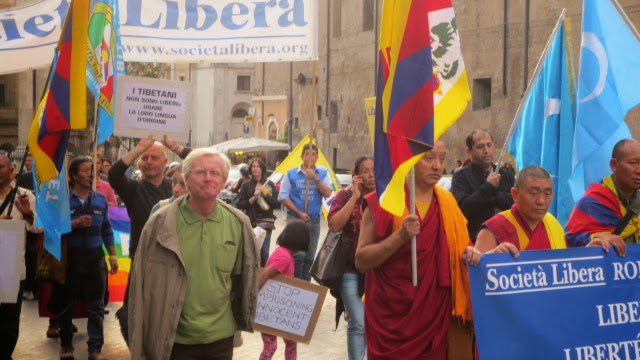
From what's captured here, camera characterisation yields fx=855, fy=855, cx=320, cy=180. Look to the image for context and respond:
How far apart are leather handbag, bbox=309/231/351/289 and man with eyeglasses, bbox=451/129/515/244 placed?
1.00 meters

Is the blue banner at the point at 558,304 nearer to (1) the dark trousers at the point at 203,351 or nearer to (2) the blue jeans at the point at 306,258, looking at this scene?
(1) the dark trousers at the point at 203,351

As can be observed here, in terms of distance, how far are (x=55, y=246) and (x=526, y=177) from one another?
12.5ft

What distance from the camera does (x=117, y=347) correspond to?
8.26 m

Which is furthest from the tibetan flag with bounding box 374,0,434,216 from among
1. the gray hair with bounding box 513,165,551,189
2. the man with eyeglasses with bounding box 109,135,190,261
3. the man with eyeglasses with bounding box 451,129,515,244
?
the man with eyeglasses with bounding box 109,135,190,261

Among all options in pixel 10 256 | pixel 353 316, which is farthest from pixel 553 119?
pixel 10 256

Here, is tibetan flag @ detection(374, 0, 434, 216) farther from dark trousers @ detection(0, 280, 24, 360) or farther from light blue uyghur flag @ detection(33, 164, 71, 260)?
dark trousers @ detection(0, 280, 24, 360)

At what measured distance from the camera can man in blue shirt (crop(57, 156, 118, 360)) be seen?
7465 millimetres

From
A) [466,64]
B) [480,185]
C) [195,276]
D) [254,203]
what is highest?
[466,64]

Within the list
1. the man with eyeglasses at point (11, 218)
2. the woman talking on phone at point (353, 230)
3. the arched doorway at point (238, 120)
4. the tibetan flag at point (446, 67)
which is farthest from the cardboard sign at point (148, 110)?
the arched doorway at point (238, 120)

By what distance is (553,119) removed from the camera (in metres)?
7.11

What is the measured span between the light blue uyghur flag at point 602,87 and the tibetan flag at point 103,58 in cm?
385

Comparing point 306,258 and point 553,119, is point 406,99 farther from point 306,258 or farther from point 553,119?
point 306,258

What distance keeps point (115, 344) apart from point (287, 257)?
100 inches

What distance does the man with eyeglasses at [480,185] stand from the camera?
644 cm
